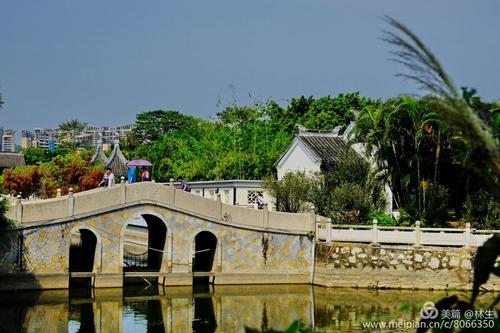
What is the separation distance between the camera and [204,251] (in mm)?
26484

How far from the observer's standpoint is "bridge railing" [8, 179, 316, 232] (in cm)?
2323

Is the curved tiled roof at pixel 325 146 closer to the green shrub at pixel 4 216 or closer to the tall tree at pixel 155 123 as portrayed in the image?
the green shrub at pixel 4 216

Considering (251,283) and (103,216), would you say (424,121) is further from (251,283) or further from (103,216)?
(103,216)

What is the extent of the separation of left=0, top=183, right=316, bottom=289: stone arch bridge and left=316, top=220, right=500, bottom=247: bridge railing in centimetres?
111

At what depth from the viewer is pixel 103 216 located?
24.4 metres

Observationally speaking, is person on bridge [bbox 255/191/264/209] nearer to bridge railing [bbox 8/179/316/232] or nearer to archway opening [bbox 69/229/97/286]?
bridge railing [bbox 8/179/316/232]

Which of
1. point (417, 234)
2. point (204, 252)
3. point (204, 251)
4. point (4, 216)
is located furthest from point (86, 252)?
point (417, 234)

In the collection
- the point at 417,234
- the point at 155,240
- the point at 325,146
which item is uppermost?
the point at 325,146

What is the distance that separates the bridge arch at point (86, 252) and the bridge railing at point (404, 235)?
264 inches

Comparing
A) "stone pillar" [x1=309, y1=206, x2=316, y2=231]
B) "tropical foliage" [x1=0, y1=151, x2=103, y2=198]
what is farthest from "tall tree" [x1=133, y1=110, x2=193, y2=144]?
"stone pillar" [x1=309, y1=206, x2=316, y2=231]

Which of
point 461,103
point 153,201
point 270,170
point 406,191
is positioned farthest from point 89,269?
point 461,103

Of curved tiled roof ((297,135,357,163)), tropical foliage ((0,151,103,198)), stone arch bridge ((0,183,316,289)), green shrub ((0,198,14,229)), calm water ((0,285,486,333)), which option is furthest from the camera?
tropical foliage ((0,151,103,198))

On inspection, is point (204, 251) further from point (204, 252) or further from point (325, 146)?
point (325, 146)

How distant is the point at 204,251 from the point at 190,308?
4851 mm
